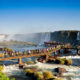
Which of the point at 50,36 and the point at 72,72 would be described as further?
the point at 50,36

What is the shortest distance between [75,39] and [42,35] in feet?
127

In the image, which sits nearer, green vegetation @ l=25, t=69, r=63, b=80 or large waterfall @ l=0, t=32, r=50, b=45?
green vegetation @ l=25, t=69, r=63, b=80

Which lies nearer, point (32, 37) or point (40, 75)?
point (40, 75)

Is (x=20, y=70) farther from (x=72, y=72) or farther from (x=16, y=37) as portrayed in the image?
(x=16, y=37)

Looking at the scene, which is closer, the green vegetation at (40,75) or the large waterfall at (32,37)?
the green vegetation at (40,75)

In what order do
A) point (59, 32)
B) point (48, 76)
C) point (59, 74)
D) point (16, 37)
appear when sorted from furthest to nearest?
point (16, 37) < point (59, 32) < point (59, 74) < point (48, 76)

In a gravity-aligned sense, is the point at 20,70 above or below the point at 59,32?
below

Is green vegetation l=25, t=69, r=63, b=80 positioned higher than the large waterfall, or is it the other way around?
the large waterfall

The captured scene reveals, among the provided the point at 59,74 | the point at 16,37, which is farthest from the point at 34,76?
the point at 16,37

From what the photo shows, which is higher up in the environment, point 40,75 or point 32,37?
point 32,37

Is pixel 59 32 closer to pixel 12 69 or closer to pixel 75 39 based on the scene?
pixel 75 39

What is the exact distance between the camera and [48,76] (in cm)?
2711

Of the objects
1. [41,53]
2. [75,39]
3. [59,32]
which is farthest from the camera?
[59,32]

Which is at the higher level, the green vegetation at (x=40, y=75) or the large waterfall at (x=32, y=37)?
the large waterfall at (x=32, y=37)
